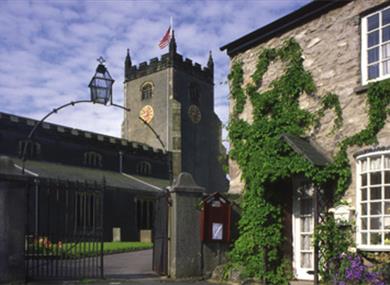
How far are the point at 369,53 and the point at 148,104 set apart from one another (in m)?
44.4

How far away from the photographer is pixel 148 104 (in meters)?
54.5

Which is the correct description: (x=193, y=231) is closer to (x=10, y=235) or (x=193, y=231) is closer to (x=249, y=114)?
(x=249, y=114)

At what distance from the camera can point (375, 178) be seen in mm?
10297

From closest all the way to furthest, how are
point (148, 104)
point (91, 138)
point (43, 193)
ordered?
1. point (43, 193)
2. point (91, 138)
3. point (148, 104)

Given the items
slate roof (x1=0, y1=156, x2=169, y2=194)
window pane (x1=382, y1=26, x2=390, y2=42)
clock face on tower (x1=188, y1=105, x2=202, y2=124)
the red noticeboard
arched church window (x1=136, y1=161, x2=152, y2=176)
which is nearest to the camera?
window pane (x1=382, y1=26, x2=390, y2=42)

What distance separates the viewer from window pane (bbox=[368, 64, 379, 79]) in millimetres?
10691

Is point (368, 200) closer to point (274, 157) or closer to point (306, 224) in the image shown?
point (306, 224)

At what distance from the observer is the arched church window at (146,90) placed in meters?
54.8

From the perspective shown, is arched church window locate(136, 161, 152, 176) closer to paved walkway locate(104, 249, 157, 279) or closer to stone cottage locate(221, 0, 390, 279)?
paved walkway locate(104, 249, 157, 279)

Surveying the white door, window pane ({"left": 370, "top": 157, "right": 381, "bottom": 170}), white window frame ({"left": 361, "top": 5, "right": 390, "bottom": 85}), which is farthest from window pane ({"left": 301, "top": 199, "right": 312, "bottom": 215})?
white window frame ({"left": 361, "top": 5, "right": 390, "bottom": 85})

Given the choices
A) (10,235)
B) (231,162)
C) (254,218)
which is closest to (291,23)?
(231,162)

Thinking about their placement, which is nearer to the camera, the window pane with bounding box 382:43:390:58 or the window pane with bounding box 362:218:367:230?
the window pane with bounding box 362:218:367:230

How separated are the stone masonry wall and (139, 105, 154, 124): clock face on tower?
1636 inches

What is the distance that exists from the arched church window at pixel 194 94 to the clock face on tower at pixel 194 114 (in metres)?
0.54
